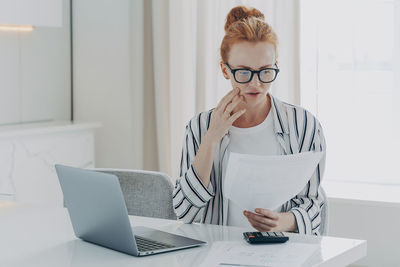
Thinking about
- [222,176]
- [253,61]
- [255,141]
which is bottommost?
[222,176]

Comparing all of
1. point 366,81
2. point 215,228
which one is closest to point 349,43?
point 366,81

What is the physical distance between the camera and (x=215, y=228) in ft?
5.53

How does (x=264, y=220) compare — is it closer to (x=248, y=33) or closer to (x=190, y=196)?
(x=190, y=196)

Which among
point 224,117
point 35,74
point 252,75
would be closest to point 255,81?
point 252,75

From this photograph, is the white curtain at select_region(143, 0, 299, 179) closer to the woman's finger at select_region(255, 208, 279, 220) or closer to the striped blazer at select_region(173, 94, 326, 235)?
the striped blazer at select_region(173, 94, 326, 235)

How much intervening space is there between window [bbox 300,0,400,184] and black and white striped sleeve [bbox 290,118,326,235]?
143cm

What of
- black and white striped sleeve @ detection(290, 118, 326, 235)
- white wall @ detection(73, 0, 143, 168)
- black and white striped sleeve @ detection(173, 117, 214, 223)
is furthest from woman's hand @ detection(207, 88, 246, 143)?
white wall @ detection(73, 0, 143, 168)

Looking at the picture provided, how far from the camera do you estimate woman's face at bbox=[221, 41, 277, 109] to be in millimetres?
1850

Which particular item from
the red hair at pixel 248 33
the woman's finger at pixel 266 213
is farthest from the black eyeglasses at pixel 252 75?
the woman's finger at pixel 266 213

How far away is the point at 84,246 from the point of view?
1529mm

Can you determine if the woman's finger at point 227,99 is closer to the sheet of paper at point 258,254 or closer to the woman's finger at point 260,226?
the woman's finger at point 260,226

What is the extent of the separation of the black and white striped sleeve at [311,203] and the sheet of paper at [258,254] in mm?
319

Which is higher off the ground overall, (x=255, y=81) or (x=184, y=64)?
(x=184, y=64)

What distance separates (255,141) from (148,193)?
40 cm
